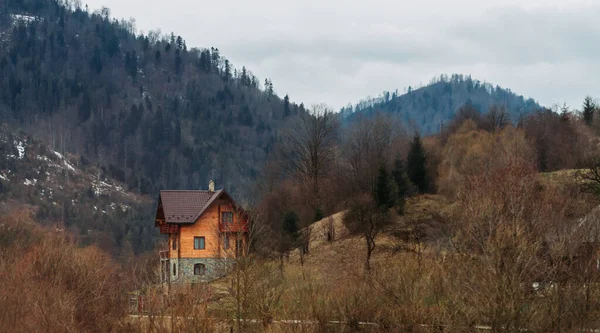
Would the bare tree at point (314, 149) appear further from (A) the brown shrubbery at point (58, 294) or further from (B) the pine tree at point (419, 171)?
(A) the brown shrubbery at point (58, 294)

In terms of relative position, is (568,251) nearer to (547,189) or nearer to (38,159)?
(547,189)

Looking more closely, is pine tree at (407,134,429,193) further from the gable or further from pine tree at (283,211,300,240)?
the gable

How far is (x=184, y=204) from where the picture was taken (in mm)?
52375

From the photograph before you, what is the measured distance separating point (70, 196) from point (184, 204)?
118 m

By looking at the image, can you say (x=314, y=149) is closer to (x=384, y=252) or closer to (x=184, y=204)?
(x=184, y=204)

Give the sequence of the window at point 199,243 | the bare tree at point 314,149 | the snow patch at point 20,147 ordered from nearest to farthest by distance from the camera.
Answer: the window at point 199,243
the bare tree at point 314,149
the snow patch at point 20,147

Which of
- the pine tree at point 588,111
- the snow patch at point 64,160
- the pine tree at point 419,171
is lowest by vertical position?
the pine tree at point 419,171

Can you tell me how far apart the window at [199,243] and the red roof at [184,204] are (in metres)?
1.55

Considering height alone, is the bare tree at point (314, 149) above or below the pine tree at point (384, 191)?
above

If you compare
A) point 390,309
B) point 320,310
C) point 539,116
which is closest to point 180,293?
point 320,310

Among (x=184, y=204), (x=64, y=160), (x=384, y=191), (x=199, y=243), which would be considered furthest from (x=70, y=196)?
(x=384, y=191)

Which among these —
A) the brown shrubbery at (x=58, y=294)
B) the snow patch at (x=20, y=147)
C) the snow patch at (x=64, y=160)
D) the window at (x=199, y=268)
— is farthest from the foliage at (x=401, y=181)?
the snow patch at (x=64, y=160)

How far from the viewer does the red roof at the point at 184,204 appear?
168ft

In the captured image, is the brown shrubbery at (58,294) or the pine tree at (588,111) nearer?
the brown shrubbery at (58,294)
